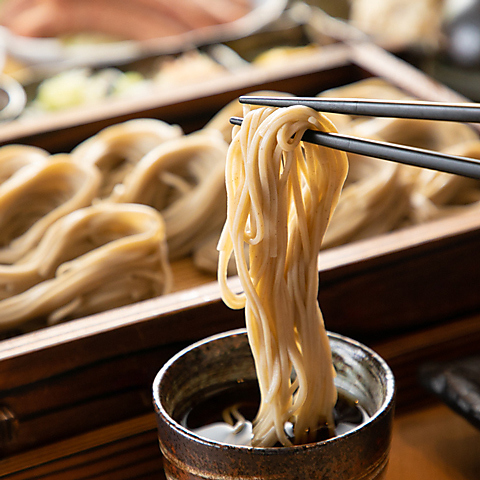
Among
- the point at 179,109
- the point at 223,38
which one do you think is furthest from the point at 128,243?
the point at 223,38

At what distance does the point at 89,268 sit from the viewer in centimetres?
102

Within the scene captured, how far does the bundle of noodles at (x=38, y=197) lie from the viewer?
1.18 m

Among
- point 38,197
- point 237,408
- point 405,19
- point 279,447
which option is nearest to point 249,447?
point 279,447

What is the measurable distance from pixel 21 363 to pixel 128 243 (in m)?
0.28

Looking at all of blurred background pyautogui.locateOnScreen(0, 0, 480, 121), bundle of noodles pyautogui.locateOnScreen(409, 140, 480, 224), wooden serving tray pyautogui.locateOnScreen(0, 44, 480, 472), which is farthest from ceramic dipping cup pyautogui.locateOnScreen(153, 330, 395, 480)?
blurred background pyautogui.locateOnScreen(0, 0, 480, 121)

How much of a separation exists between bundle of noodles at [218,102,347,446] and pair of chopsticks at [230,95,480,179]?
0.02 m

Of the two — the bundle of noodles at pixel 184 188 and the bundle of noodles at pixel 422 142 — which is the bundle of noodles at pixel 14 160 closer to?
the bundle of noodles at pixel 184 188

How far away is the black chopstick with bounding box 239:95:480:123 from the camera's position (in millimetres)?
505

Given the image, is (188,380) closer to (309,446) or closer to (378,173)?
(309,446)

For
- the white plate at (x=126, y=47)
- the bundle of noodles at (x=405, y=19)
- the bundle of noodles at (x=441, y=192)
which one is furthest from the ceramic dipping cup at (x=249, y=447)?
the bundle of noodles at (x=405, y=19)

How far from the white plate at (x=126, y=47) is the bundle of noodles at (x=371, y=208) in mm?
1246

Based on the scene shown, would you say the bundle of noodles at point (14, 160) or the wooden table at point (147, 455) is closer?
the wooden table at point (147, 455)

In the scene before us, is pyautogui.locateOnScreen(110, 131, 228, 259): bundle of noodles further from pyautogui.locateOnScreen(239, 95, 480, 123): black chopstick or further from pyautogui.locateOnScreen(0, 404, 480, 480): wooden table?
pyautogui.locateOnScreen(239, 95, 480, 123): black chopstick

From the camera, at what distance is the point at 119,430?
0.90 m
